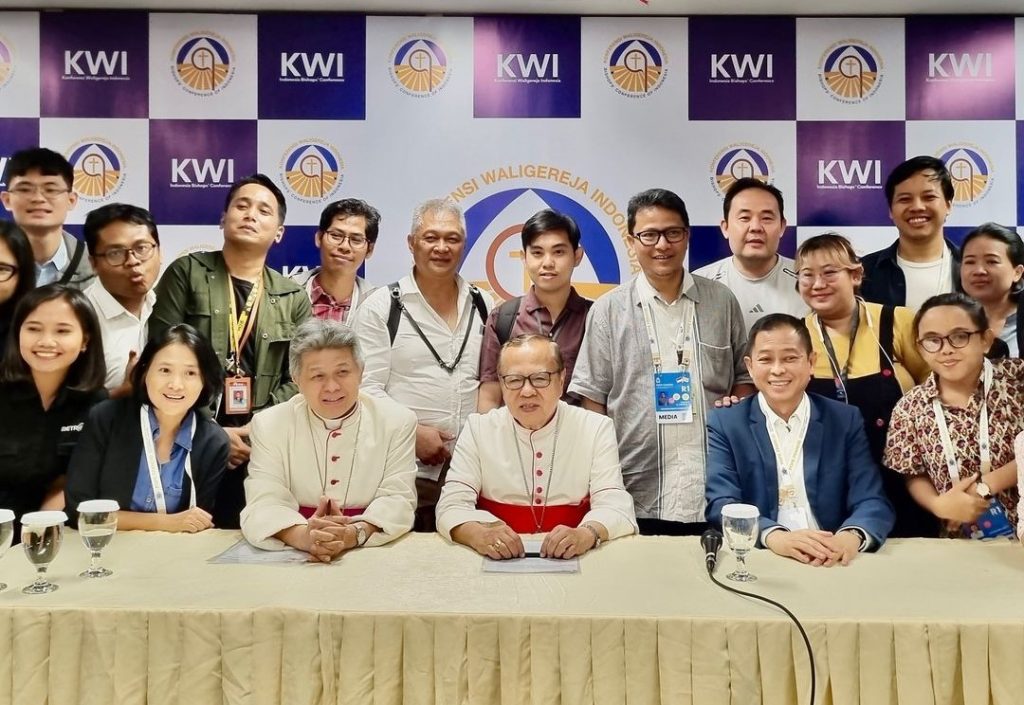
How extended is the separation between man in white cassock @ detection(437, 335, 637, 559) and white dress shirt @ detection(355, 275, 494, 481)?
51 cm

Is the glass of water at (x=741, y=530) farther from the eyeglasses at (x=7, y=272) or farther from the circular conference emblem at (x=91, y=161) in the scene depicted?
the circular conference emblem at (x=91, y=161)

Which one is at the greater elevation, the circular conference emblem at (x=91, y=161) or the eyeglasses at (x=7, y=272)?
the circular conference emblem at (x=91, y=161)

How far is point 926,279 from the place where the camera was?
3.01m

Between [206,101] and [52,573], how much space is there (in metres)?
1.97

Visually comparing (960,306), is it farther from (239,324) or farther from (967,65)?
(239,324)

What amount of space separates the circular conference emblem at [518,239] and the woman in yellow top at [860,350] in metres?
0.75

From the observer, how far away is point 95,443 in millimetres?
2365

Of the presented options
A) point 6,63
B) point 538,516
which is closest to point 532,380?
point 538,516

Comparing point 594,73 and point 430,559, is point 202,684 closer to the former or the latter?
point 430,559

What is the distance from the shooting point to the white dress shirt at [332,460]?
2.27 meters

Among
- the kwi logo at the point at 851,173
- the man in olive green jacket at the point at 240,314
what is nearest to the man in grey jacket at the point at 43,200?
the man in olive green jacket at the point at 240,314

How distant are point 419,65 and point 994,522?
2.52 m

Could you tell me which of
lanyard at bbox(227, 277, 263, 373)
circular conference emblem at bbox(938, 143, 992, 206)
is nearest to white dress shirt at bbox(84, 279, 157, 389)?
lanyard at bbox(227, 277, 263, 373)

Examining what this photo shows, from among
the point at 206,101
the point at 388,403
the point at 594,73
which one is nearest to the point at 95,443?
the point at 388,403
